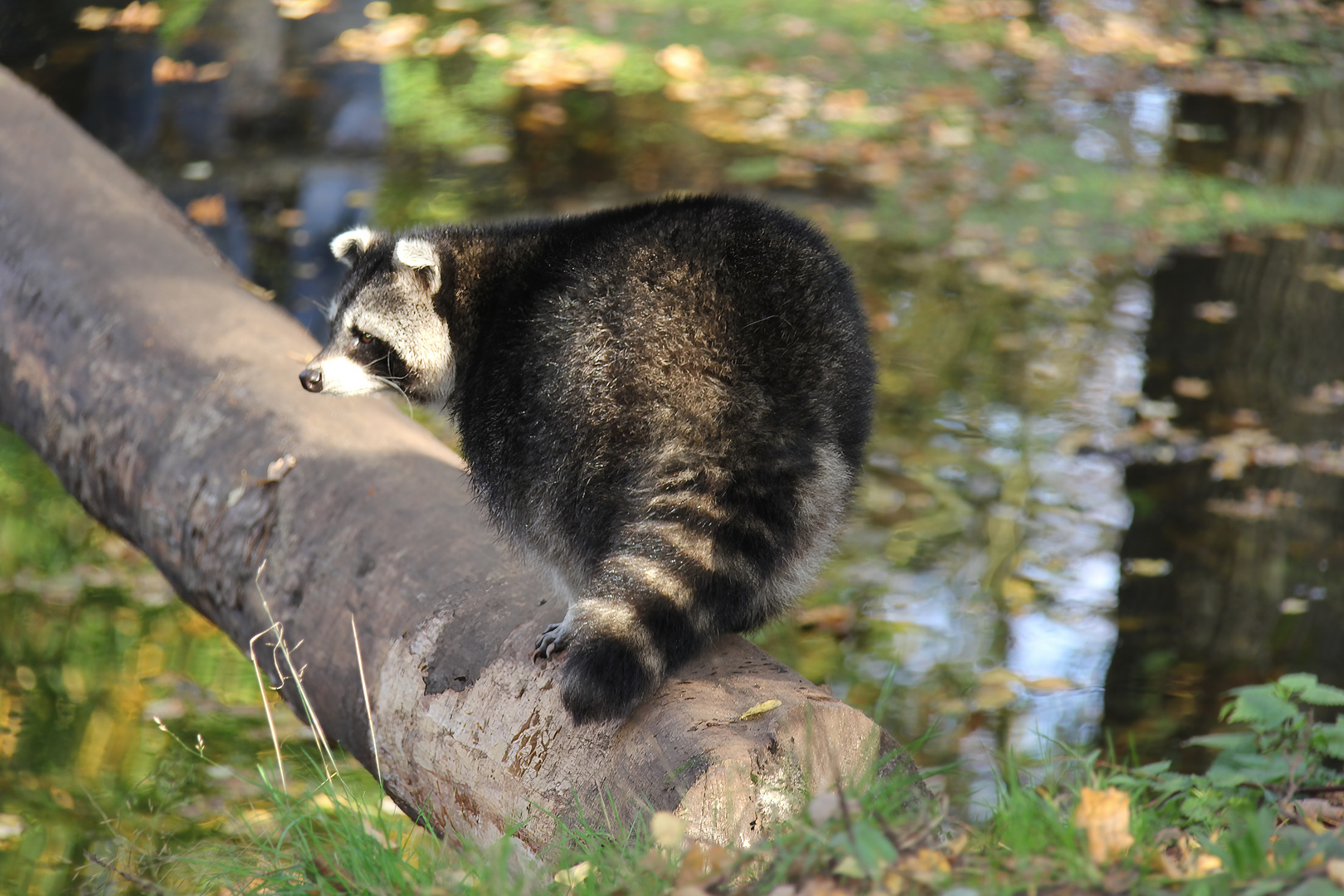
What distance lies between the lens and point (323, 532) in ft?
11.3

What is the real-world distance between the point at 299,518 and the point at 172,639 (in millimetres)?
1734

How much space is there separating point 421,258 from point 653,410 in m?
0.90

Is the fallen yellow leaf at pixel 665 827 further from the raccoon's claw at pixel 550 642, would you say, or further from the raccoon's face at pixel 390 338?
the raccoon's face at pixel 390 338

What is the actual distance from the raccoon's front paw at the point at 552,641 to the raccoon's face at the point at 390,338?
94 centimetres

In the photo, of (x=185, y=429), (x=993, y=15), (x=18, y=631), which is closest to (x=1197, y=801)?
(x=185, y=429)

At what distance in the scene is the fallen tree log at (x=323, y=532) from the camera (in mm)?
2545

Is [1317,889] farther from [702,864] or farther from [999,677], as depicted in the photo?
[999,677]

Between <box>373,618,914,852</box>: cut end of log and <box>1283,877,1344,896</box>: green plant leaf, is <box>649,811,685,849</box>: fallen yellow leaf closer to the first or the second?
<box>373,618,914,852</box>: cut end of log

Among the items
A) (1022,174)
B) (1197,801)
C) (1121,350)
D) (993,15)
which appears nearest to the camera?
(1197,801)

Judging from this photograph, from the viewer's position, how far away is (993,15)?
39.1 feet

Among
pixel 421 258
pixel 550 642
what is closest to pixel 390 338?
pixel 421 258

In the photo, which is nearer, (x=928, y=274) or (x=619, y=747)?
(x=619, y=747)

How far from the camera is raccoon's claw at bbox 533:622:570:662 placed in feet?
8.93

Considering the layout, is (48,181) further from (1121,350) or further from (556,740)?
(1121,350)
